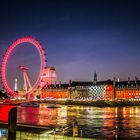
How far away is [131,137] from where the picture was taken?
30.1 metres

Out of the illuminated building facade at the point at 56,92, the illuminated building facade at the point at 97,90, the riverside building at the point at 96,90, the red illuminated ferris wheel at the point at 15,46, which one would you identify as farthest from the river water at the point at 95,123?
the illuminated building facade at the point at 56,92

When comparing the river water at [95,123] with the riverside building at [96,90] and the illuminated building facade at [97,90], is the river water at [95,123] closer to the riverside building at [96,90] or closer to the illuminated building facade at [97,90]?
the riverside building at [96,90]

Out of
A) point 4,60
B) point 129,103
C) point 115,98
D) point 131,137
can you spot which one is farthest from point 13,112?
point 115,98

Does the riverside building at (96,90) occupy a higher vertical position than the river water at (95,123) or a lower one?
higher

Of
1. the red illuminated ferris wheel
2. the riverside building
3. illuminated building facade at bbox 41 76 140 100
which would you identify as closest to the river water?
the red illuminated ferris wheel

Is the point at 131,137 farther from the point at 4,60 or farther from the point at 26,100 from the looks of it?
the point at 26,100

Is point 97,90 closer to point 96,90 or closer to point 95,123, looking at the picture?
point 96,90

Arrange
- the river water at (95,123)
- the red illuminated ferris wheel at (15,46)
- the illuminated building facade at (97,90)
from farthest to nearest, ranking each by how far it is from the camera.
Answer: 1. the illuminated building facade at (97,90)
2. the red illuminated ferris wheel at (15,46)
3. the river water at (95,123)

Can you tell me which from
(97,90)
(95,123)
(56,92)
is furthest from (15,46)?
(56,92)

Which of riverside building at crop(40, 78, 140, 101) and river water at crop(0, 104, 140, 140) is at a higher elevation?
riverside building at crop(40, 78, 140, 101)

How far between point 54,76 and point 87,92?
18.7 metres

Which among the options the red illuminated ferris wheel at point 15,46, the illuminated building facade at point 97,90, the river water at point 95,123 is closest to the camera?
the river water at point 95,123

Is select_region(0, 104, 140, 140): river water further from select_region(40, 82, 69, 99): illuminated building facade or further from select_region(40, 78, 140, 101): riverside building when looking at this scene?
select_region(40, 82, 69, 99): illuminated building facade

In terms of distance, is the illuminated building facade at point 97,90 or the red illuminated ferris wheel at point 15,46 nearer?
the red illuminated ferris wheel at point 15,46
